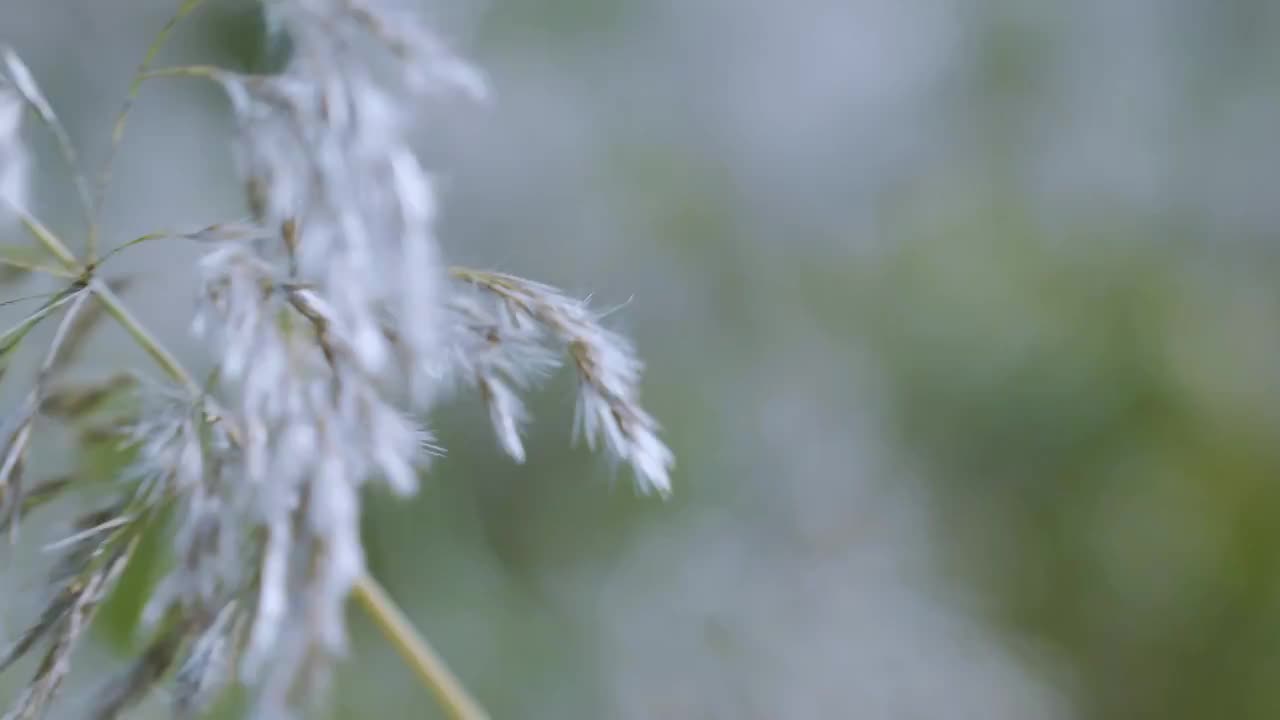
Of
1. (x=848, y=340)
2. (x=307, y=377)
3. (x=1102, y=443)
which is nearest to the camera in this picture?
(x=307, y=377)

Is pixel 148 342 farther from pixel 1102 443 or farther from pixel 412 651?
pixel 1102 443

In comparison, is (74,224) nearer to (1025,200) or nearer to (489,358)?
(489,358)

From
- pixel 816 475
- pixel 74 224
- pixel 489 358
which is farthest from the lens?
pixel 74 224

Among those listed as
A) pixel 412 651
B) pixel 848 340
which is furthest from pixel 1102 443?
pixel 412 651

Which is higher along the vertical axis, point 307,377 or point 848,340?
point 307,377

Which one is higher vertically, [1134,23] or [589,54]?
[1134,23]

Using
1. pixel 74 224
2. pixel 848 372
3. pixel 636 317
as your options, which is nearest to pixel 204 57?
pixel 74 224

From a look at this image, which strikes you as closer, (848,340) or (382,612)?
(382,612)

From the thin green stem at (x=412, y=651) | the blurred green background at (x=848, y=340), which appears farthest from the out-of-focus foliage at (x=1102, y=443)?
A: the thin green stem at (x=412, y=651)

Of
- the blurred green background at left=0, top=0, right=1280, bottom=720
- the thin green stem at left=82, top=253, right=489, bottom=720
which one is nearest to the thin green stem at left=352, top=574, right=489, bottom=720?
the thin green stem at left=82, top=253, right=489, bottom=720
